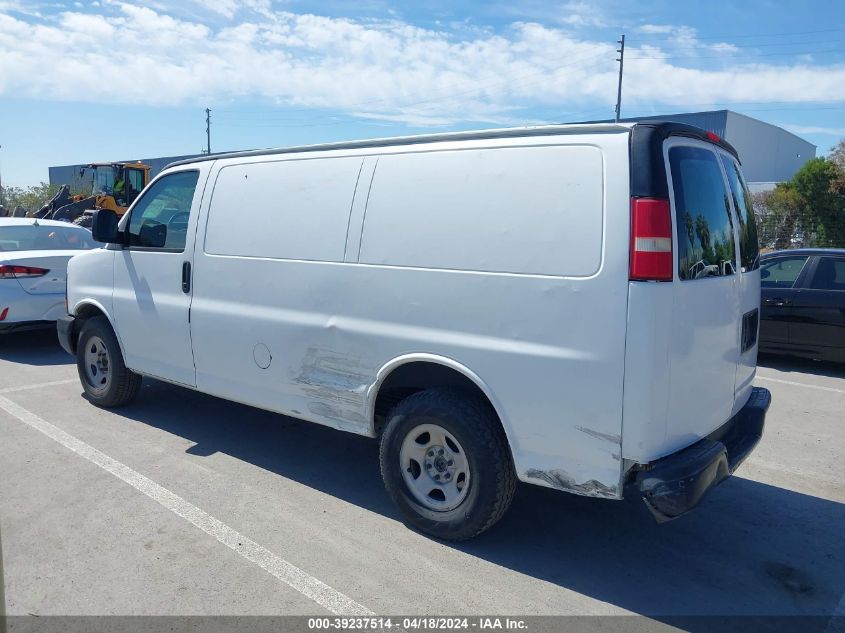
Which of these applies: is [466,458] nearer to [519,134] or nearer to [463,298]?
[463,298]

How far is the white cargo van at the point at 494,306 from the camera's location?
3.21 meters

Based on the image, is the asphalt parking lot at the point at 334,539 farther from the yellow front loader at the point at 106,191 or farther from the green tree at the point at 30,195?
the green tree at the point at 30,195

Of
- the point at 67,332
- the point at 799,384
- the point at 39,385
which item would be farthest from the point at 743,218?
the point at 39,385

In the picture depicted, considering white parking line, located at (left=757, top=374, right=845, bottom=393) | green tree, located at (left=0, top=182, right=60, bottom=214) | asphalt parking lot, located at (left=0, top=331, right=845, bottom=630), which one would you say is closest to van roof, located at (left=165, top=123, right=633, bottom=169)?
asphalt parking lot, located at (left=0, top=331, right=845, bottom=630)

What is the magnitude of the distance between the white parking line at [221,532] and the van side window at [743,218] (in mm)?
2862

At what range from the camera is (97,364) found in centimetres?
629

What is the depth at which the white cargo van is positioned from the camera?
3205 mm

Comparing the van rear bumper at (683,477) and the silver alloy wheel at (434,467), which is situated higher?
the van rear bumper at (683,477)

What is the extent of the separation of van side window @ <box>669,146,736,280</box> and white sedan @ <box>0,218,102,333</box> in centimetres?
696

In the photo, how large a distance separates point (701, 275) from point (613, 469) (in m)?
1.05

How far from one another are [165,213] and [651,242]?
3.93m

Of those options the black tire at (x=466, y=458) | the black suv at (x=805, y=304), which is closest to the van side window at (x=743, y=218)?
the black tire at (x=466, y=458)

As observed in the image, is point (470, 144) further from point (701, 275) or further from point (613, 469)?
point (613, 469)

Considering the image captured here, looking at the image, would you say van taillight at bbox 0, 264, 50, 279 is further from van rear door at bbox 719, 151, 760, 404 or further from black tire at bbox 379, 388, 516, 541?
van rear door at bbox 719, 151, 760, 404
